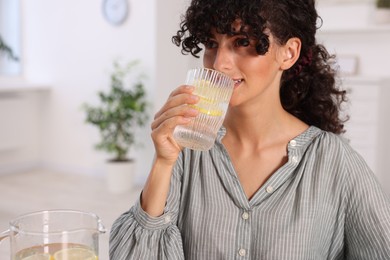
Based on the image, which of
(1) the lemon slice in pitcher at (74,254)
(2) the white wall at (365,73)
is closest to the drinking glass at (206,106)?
(1) the lemon slice in pitcher at (74,254)

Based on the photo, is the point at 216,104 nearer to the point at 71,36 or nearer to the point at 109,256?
the point at 109,256

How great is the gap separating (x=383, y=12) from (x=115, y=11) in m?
2.21

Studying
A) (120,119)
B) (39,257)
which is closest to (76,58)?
(120,119)

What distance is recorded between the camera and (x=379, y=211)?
1068 mm

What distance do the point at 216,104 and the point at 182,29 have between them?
0.31 m

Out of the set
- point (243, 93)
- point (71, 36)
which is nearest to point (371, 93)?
point (71, 36)

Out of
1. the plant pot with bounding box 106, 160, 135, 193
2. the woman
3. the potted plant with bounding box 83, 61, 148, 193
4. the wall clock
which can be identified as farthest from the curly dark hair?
the wall clock

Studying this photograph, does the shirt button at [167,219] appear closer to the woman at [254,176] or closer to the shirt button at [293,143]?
the woman at [254,176]

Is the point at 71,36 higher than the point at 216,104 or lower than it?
higher

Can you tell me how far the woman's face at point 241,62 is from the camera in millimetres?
1042

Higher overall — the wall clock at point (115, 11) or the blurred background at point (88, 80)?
the wall clock at point (115, 11)

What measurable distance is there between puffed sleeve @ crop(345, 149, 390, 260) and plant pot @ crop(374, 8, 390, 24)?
320 cm

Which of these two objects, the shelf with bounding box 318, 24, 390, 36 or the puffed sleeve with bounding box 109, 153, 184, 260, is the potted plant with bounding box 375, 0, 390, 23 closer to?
the shelf with bounding box 318, 24, 390, 36

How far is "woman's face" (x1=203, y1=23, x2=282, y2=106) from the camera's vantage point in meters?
1.04
